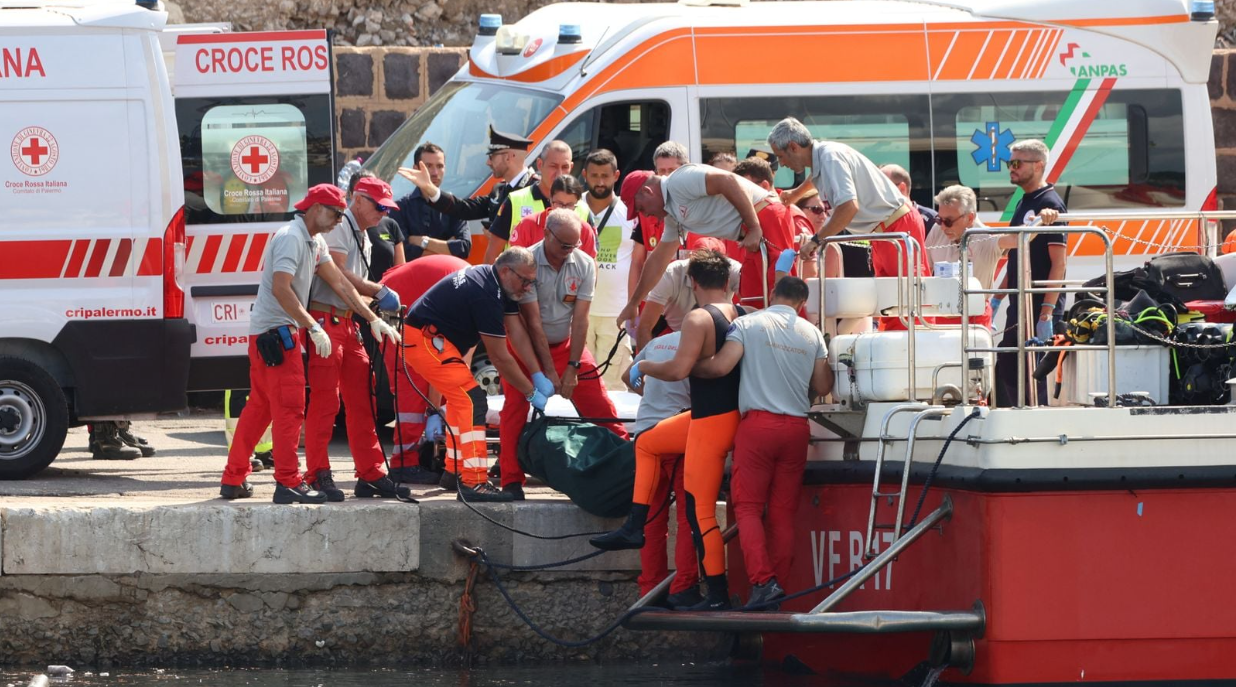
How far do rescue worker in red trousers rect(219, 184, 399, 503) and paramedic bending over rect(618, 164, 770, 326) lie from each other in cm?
159

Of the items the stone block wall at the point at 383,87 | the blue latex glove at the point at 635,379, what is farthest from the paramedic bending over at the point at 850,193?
the stone block wall at the point at 383,87

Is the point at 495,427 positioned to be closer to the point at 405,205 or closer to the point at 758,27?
the point at 405,205

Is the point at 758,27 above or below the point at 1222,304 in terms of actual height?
above

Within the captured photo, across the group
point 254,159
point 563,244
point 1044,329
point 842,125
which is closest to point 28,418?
point 254,159

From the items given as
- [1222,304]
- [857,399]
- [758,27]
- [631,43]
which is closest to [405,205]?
[631,43]

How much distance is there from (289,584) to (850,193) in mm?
3266

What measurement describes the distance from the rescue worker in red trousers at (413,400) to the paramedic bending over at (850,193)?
6.54 feet

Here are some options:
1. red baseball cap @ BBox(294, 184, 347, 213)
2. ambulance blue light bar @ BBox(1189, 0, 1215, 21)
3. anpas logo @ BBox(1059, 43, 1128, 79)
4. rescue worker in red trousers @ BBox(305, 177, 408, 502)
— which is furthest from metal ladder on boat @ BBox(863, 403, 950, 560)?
ambulance blue light bar @ BBox(1189, 0, 1215, 21)

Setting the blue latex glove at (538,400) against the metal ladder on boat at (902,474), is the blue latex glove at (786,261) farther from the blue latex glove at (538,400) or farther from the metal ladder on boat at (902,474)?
the blue latex glove at (538,400)

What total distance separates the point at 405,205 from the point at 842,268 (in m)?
3.42

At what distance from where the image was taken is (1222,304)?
Answer: 324 inches

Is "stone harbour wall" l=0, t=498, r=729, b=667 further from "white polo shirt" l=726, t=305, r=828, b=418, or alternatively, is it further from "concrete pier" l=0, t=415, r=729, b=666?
"white polo shirt" l=726, t=305, r=828, b=418

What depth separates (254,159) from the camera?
436 inches

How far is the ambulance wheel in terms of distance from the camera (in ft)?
31.5
